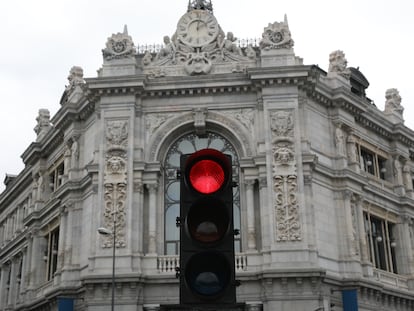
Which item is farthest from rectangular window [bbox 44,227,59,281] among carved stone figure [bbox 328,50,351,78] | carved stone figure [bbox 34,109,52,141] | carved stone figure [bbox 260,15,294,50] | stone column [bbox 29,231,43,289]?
carved stone figure [bbox 328,50,351,78]

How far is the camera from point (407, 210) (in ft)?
131

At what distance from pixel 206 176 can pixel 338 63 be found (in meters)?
33.7

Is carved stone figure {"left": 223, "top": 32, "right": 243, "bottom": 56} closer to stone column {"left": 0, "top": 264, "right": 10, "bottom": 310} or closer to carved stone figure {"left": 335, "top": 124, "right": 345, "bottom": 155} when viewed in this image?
carved stone figure {"left": 335, "top": 124, "right": 345, "bottom": 155}

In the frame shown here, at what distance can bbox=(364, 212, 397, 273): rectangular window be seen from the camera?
36594 millimetres

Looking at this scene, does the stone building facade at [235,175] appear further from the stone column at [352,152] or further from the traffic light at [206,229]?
the traffic light at [206,229]

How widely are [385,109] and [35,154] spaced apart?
24009 millimetres

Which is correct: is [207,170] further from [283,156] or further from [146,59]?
[146,59]

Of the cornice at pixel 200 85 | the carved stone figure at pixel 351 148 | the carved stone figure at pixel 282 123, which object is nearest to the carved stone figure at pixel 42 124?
the cornice at pixel 200 85

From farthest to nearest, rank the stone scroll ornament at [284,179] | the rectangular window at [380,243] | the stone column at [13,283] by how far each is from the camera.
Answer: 1. the stone column at [13,283]
2. the rectangular window at [380,243]
3. the stone scroll ornament at [284,179]

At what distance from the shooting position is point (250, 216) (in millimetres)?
31094

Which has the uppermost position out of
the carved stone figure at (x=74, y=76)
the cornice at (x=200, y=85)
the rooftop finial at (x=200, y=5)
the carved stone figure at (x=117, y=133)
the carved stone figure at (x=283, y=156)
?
the rooftop finial at (x=200, y=5)

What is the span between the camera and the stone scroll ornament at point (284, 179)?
30.2 metres

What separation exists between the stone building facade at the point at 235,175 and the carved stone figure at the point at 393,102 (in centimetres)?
509

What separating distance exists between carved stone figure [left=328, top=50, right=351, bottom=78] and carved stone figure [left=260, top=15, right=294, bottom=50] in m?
5.44
